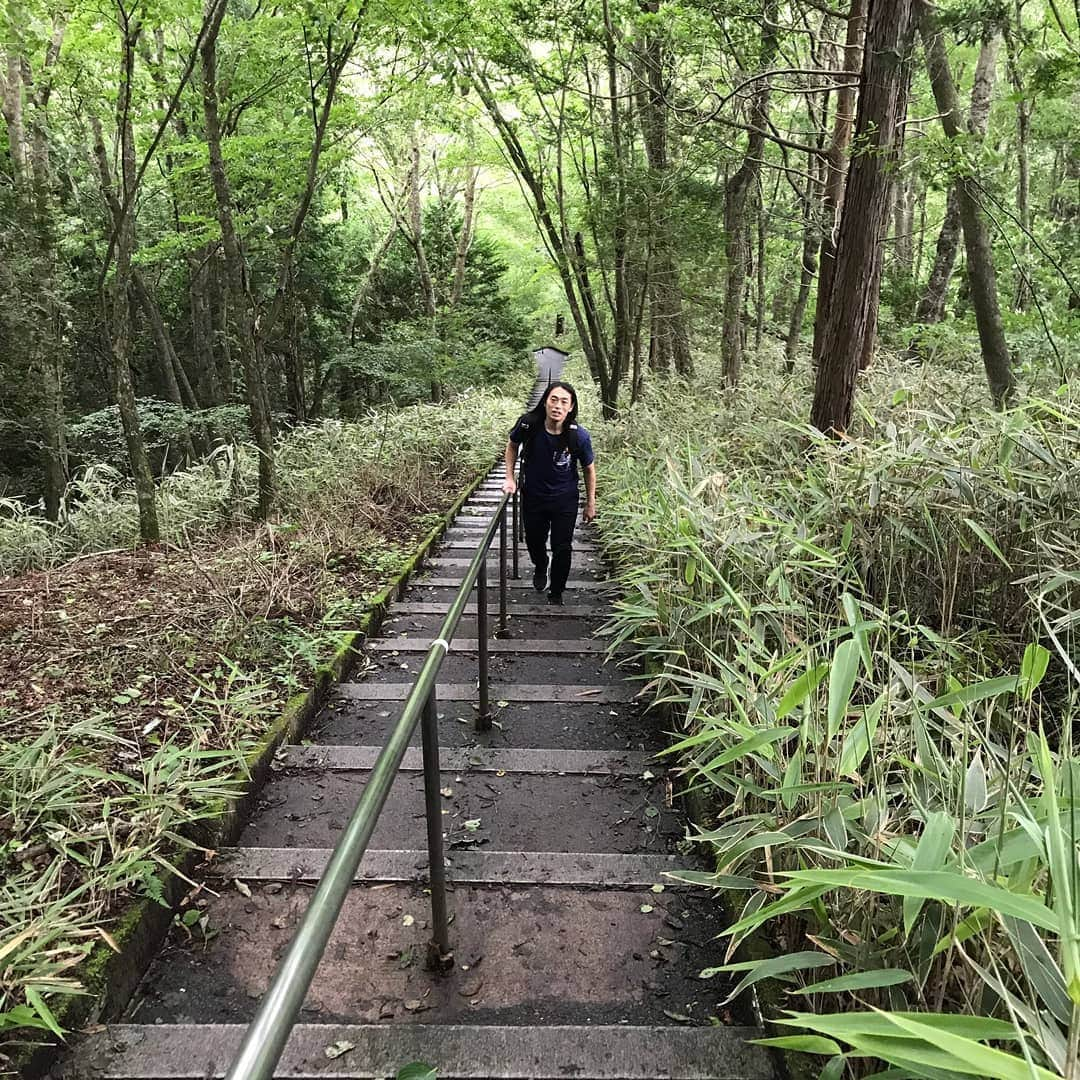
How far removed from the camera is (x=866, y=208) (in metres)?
4.69

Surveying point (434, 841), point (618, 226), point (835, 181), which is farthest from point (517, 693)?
point (618, 226)

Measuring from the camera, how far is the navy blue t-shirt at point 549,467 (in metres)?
4.97

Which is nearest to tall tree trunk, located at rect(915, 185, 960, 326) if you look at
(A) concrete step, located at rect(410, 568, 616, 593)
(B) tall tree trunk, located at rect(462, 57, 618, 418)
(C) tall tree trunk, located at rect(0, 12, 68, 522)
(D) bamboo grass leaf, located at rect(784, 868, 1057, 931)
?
(B) tall tree trunk, located at rect(462, 57, 618, 418)

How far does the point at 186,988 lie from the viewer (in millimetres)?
1938

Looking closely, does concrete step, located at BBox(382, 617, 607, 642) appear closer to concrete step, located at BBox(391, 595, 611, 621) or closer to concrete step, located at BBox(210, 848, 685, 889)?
concrete step, located at BBox(391, 595, 611, 621)

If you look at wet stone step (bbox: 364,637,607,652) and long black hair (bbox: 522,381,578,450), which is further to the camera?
long black hair (bbox: 522,381,578,450)

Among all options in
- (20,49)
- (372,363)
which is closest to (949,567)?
(20,49)

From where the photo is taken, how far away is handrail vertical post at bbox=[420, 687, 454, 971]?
1806 millimetres

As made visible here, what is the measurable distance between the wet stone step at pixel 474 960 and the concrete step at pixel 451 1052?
0.13 meters

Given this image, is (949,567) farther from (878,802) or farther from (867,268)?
(867,268)

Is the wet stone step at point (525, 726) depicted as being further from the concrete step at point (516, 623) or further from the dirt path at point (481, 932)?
the concrete step at point (516, 623)

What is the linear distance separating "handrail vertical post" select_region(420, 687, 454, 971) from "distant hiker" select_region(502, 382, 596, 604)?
9.83 feet

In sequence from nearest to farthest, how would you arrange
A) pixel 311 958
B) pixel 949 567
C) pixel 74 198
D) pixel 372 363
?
pixel 311 958 < pixel 949 567 < pixel 74 198 < pixel 372 363

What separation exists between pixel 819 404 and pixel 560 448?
1.92 metres
